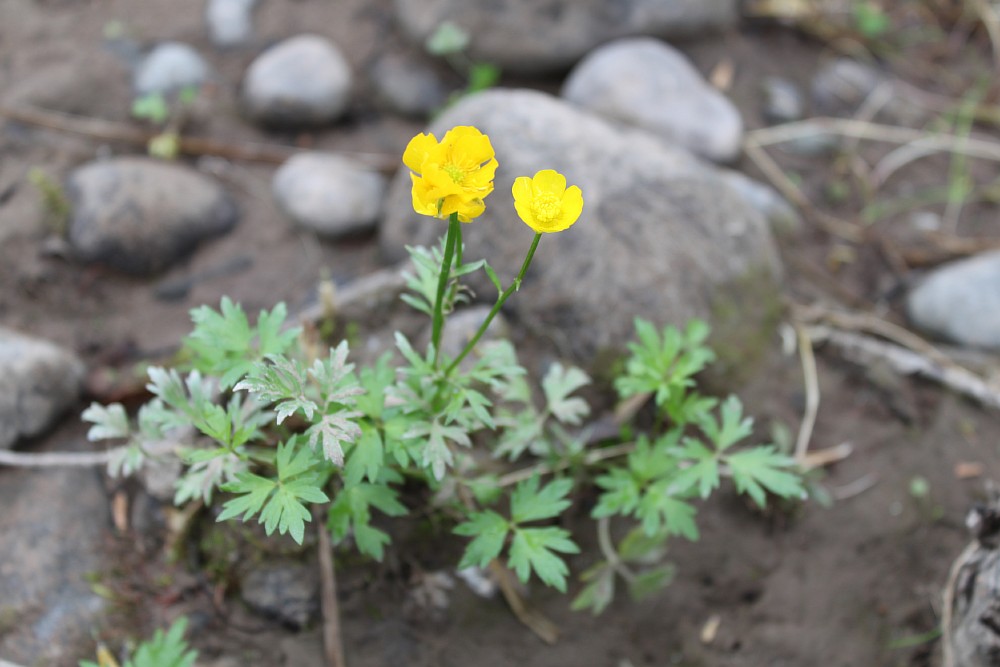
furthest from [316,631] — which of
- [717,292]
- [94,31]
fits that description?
[94,31]

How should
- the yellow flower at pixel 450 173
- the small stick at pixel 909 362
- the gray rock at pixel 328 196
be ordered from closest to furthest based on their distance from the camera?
1. the yellow flower at pixel 450 173
2. the small stick at pixel 909 362
3. the gray rock at pixel 328 196

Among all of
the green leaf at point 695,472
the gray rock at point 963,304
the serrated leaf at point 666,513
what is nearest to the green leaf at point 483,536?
the serrated leaf at point 666,513

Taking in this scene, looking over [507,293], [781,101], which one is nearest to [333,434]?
[507,293]

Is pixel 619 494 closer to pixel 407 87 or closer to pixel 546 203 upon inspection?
pixel 546 203

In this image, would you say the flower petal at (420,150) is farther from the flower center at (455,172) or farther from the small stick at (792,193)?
the small stick at (792,193)

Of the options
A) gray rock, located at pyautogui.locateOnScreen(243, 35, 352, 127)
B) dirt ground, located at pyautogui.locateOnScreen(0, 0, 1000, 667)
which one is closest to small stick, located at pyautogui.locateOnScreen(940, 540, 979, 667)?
dirt ground, located at pyautogui.locateOnScreen(0, 0, 1000, 667)

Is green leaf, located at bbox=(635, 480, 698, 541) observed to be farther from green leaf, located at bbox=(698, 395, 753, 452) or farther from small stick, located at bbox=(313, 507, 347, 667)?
small stick, located at bbox=(313, 507, 347, 667)
